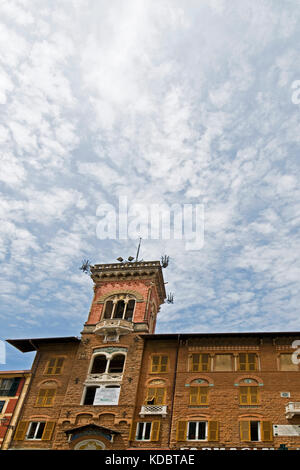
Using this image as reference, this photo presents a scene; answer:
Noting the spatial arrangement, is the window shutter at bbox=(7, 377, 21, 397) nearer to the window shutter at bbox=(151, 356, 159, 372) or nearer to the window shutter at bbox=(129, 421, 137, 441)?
the window shutter at bbox=(129, 421, 137, 441)

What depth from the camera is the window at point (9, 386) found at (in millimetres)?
35938

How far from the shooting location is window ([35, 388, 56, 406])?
1372 inches

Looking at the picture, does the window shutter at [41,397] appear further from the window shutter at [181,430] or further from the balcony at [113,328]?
the window shutter at [181,430]

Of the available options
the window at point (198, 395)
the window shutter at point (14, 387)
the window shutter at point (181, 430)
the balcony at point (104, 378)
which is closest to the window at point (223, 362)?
the window at point (198, 395)

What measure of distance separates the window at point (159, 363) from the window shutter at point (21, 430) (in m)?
11.9

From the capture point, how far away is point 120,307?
41.6 m

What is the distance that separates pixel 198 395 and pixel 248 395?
411 centimetres

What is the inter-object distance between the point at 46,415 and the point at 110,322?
9.86m

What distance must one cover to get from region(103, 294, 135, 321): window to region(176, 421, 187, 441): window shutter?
12.0 metres

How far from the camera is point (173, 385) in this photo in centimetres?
3372

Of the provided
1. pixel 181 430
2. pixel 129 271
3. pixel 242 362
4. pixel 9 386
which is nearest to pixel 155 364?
pixel 181 430

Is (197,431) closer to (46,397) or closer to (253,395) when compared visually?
(253,395)
